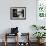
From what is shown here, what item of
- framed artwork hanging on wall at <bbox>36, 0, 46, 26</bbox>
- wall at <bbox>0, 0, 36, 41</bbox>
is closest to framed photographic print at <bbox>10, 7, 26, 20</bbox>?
wall at <bbox>0, 0, 36, 41</bbox>

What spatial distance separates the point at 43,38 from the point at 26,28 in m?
0.90

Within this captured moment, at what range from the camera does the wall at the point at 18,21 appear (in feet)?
22.9

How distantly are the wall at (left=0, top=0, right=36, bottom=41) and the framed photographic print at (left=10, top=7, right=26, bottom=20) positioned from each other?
0.14 metres

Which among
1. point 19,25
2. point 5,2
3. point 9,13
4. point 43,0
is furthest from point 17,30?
point 43,0

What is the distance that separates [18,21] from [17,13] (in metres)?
0.37

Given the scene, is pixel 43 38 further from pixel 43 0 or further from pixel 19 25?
pixel 43 0

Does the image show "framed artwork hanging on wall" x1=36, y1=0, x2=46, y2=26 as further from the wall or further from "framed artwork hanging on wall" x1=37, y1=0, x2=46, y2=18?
the wall

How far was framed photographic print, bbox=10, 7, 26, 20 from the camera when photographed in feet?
22.9

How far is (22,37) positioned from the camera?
7137mm

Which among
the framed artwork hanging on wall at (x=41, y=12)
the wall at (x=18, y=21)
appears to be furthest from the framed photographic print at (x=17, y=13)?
the framed artwork hanging on wall at (x=41, y=12)

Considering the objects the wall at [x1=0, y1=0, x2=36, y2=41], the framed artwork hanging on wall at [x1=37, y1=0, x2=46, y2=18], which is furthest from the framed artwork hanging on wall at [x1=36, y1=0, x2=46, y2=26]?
the wall at [x1=0, y1=0, x2=36, y2=41]

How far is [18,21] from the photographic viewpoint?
23.1 ft

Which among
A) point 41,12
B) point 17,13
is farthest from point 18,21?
point 41,12

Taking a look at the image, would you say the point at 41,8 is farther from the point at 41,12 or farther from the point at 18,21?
the point at 18,21
